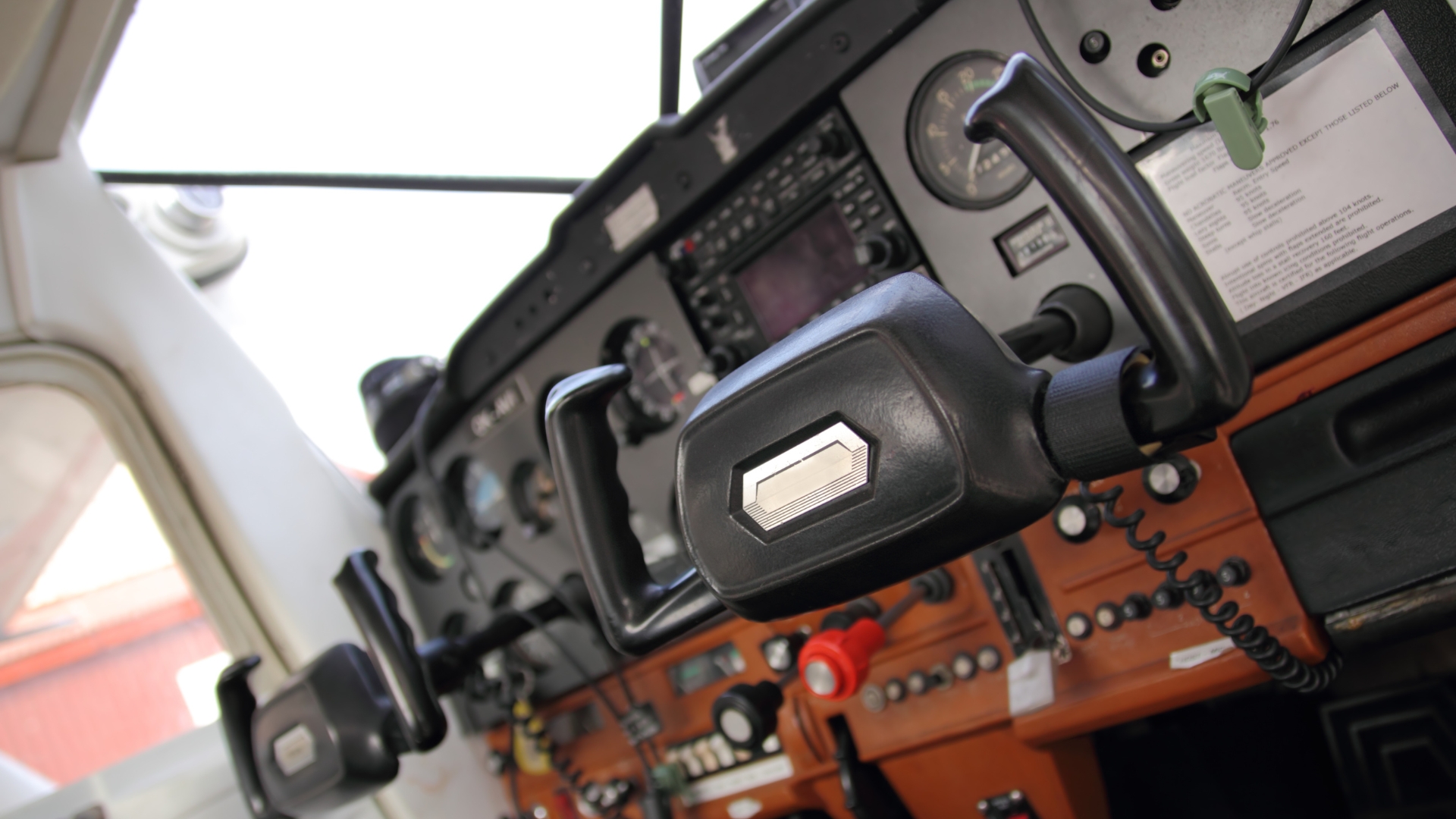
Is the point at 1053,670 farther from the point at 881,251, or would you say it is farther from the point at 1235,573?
the point at 881,251

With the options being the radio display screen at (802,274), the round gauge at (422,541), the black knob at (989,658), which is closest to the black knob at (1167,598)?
the black knob at (989,658)

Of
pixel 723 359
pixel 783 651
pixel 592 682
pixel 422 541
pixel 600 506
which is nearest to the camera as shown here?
pixel 600 506

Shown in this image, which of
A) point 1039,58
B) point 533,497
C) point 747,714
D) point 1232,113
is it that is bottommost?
point 747,714

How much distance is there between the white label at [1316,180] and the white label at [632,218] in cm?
88

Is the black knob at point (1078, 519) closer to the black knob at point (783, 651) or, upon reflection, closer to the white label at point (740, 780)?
the black knob at point (783, 651)

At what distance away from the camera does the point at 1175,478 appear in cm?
108

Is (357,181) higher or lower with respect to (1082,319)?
higher

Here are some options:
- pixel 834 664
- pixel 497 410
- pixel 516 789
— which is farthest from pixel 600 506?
pixel 516 789

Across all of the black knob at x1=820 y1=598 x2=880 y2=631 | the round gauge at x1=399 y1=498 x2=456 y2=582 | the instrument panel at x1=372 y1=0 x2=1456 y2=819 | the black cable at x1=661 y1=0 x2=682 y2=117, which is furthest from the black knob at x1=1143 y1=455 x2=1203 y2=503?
the round gauge at x1=399 y1=498 x2=456 y2=582

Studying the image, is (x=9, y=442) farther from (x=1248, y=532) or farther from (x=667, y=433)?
(x=1248, y=532)

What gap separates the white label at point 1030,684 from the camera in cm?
121

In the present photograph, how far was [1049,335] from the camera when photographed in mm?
1075

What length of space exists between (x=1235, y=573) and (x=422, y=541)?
83.8 inches

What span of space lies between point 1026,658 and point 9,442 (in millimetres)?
2451
